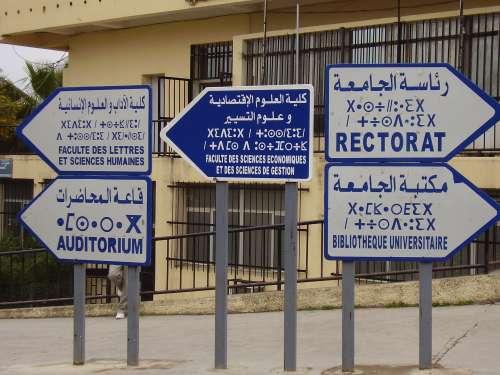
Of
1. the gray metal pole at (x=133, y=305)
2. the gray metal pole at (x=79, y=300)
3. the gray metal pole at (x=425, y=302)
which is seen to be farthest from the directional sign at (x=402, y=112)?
the gray metal pole at (x=79, y=300)

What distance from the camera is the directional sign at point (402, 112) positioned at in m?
6.16

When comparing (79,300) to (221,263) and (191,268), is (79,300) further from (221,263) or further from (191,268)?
(191,268)

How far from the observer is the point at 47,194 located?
7266mm

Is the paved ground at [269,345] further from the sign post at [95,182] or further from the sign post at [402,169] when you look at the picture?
the sign post at [402,169]

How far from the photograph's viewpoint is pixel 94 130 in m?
7.14

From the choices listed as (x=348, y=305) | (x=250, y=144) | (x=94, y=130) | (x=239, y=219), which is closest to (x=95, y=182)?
(x=94, y=130)

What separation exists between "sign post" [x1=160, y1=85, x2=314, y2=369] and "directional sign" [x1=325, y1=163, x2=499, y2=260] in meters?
0.31

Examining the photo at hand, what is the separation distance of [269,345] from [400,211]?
8.42ft

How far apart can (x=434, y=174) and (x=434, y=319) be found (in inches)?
119

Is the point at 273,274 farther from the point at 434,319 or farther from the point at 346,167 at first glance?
the point at 346,167

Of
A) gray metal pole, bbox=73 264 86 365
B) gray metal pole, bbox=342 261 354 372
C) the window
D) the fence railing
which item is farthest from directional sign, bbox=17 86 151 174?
the window

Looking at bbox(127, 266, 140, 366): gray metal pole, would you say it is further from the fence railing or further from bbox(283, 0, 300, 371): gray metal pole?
the fence railing

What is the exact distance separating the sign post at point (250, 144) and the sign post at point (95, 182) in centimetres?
39

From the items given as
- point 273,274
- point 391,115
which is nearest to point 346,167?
point 391,115
